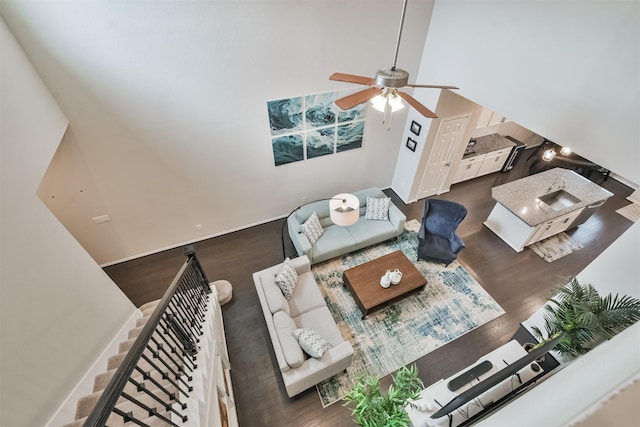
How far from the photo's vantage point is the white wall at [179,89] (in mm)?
3316

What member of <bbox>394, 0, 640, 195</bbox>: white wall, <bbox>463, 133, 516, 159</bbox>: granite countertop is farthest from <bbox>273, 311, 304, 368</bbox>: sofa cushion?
<bbox>463, 133, 516, 159</bbox>: granite countertop

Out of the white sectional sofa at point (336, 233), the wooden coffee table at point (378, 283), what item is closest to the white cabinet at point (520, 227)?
the white sectional sofa at point (336, 233)

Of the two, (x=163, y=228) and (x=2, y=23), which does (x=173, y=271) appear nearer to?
(x=163, y=228)

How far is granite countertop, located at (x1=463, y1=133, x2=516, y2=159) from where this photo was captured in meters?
6.75

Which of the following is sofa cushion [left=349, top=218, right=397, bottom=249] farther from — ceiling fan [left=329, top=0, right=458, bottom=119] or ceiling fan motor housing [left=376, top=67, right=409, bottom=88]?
ceiling fan motor housing [left=376, top=67, right=409, bottom=88]

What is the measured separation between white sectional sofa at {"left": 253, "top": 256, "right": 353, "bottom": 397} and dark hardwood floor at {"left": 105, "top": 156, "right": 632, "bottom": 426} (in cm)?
48

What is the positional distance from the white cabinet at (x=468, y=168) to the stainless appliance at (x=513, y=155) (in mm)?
914

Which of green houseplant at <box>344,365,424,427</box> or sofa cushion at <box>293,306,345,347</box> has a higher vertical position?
green houseplant at <box>344,365,424,427</box>

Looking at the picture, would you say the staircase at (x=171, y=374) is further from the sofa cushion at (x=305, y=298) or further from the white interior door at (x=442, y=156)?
the white interior door at (x=442, y=156)

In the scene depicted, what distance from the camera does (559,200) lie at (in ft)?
18.2

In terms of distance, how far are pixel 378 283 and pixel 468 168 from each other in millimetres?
4117

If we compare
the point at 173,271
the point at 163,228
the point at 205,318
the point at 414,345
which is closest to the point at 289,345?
the point at 205,318

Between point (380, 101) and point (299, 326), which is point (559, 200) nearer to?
point (380, 101)

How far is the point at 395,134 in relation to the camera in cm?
592
